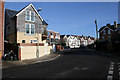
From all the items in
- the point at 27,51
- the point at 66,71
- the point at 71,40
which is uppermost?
the point at 71,40

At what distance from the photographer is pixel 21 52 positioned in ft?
51.9

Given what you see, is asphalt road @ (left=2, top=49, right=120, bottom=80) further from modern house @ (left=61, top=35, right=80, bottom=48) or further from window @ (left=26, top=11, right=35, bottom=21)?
modern house @ (left=61, top=35, right=80, bottom=48)

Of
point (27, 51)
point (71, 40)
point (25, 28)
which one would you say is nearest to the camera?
point (27, 51)

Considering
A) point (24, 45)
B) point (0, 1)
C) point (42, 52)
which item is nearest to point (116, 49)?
point (42, 52)

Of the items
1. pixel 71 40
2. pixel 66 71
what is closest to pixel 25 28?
pixel 66 71

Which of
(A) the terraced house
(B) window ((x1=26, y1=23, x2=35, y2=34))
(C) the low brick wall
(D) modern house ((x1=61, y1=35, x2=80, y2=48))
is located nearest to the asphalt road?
(C) the low brick wall

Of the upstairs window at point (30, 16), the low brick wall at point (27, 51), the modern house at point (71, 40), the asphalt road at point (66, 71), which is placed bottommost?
the asphalt road at point (66, 71)

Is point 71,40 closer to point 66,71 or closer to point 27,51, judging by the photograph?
point 27,51

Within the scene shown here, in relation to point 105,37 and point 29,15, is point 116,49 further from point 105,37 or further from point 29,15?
point 105,37

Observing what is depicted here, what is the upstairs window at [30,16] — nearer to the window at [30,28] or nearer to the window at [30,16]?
the window at [30,16]

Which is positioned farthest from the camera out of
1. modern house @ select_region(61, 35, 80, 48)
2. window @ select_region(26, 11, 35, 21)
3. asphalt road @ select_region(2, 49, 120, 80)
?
modern house @ select_region(61, 35, 80, 48)

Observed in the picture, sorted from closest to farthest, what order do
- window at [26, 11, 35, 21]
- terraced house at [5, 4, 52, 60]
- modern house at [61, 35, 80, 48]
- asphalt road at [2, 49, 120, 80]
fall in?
asphalt road at [2, 49, 120, 80], terraced house at [5, 4, 52, 60], window at [26, 11, 35, 21], modern house at [61, 35, 80, 48]

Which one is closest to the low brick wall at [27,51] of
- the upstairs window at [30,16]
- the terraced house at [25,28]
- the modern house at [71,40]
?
the terraced house at [25,28]

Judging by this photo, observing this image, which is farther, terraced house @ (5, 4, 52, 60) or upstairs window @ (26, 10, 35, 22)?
upstairs window @ (26, 10, 35, 22)
